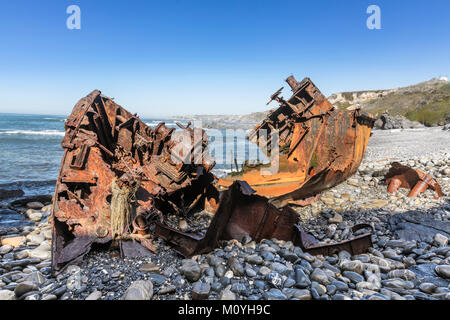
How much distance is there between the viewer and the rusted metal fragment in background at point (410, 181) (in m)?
5.57

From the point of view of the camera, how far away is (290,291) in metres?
2.37

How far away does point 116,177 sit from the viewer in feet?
11.8

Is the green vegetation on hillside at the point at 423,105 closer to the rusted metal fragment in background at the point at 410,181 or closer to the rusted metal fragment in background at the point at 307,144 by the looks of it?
the rusted metal fragment in background at the point at 307,144

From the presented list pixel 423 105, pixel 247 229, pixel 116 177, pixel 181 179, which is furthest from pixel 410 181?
pixel 423 105

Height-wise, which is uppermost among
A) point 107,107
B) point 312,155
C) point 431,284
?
point 107,107

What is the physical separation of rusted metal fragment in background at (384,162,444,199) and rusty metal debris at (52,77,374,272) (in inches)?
40.7

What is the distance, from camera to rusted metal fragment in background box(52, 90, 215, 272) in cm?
325

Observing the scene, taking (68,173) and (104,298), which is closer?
(104,298)

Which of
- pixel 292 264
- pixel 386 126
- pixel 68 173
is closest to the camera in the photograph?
pixel 292 264

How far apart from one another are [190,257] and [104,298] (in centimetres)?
99

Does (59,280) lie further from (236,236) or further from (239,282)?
(236,236)

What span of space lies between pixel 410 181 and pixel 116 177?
5936mm

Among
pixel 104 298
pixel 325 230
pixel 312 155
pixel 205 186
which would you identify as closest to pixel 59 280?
pixel 104 298

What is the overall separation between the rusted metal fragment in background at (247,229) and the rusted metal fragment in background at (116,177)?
1.57ft
